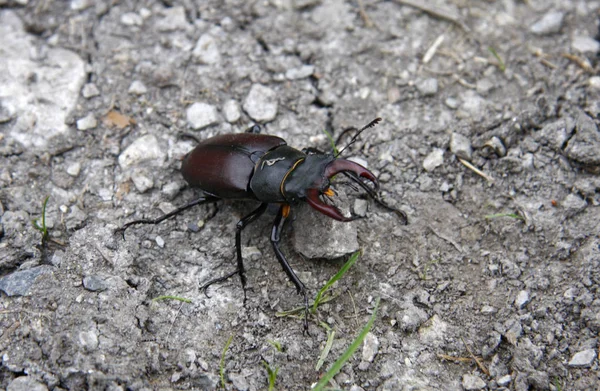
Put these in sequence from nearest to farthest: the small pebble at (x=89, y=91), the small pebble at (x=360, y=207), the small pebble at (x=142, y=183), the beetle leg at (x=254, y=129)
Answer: the small pebble at (x=360, y=207) < the small pebble at (x=142, y=183) < the beetle leg at (x=254, y=129) < the small pebble at (x=89, y=91)

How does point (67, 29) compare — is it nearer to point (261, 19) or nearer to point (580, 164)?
point (261, 19)

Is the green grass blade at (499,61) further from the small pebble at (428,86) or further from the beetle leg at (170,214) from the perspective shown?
the beetle leg at (170,214)

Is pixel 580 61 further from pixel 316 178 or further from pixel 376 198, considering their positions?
pixel 316 178

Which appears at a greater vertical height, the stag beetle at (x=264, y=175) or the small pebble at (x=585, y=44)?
the small pebble at (x=585, y=44)

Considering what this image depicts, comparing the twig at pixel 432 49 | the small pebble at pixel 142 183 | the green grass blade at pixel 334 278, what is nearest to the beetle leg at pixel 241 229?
the green grass blade at pixel 334 278

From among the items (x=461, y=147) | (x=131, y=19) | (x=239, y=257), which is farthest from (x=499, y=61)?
(x=131, y=19)

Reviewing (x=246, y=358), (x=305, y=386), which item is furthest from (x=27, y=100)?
(x=305, y=386)
